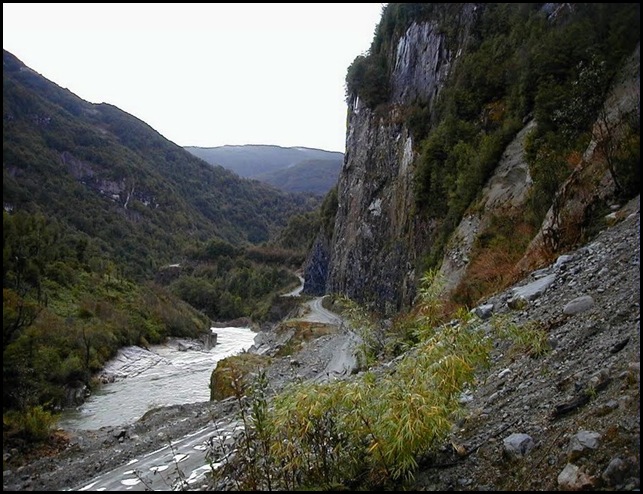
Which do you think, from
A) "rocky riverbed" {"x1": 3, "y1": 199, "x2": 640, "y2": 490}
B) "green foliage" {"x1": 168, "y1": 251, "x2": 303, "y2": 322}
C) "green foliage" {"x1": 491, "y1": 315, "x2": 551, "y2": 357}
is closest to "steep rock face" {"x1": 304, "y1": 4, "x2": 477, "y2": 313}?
"rocky riverbed" {"x1": 3, "y1": 199, "x2": 640, "y2": 490}

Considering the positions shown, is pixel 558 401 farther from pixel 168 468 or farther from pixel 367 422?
pixel 168 468

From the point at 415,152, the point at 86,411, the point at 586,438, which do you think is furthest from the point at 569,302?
the point at 415,152

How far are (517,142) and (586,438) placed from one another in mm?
12925

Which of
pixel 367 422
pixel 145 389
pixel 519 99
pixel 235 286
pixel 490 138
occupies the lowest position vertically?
pixel 235 286

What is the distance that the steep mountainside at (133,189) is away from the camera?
203 ft

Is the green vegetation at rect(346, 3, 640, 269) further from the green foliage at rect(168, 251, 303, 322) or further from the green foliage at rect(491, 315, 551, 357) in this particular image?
the green foliage at rect(168, 251, 303, 322)

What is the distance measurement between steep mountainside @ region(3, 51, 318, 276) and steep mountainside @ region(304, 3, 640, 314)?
951 inches

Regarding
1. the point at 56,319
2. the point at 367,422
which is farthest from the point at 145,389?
the point at 367,422

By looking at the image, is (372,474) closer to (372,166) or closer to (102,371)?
(102,371)

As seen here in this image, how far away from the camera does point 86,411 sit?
1755 centimetres

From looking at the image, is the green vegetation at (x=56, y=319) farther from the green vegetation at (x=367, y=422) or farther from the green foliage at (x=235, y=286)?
the green foliage at (x=235, y=286)

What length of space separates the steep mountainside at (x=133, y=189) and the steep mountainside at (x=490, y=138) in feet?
79.2

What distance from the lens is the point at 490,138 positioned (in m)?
15.4

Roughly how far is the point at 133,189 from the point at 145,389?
9619 cm
